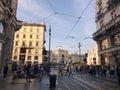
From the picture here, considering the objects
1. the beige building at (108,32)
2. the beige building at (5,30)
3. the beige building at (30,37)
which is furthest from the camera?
the beige building at (30,37)

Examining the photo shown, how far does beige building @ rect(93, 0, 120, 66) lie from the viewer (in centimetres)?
2769

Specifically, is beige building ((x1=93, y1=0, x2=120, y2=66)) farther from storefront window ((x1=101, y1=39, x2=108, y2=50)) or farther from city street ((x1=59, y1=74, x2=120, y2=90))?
city street ((x1=59, y1=74, x2=120, y2=90))

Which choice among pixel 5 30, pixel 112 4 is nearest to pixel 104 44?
pixel 112 4

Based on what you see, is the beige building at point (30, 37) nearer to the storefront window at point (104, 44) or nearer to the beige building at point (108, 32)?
the beige building at point (108, 32)

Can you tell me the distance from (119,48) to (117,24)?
3742 millimetres

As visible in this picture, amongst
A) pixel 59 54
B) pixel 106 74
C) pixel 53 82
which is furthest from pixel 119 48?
pixel 59 54

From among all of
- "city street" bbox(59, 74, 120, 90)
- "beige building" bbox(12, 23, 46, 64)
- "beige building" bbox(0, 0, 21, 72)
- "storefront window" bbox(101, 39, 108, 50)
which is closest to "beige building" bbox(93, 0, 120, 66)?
"storefront window" bbox(101, 39, 108, 50)

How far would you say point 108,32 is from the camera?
30422 millimetres

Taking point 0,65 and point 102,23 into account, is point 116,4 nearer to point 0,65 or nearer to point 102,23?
point 102,23

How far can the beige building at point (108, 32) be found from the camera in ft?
90.8

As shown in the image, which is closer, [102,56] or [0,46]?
[0,46]

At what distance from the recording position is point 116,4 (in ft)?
93.0

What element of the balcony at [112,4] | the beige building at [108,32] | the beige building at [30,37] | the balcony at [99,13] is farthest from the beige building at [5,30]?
the beige building at [30,37]

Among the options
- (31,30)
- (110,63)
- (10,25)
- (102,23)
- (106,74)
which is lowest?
(106,74)
